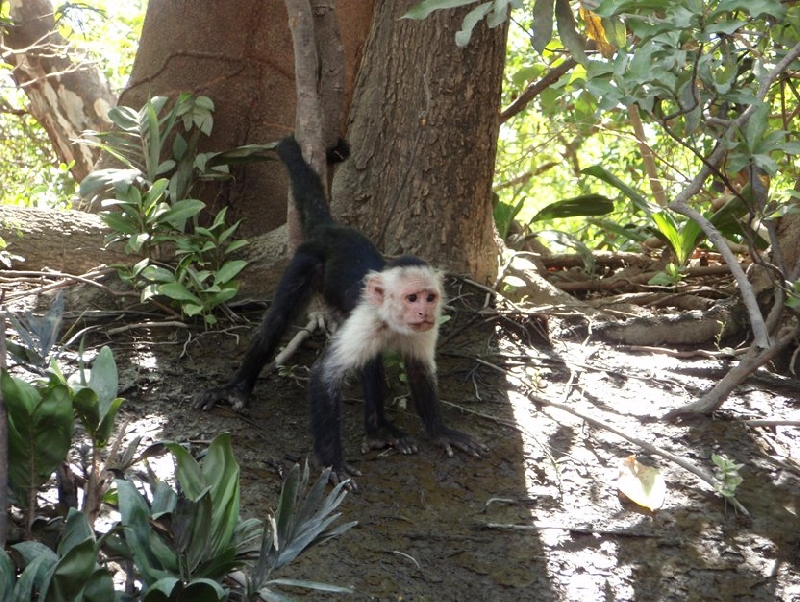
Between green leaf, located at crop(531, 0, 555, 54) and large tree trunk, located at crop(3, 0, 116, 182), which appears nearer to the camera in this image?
green leaf, located at crop(531, 0, 555, 54)

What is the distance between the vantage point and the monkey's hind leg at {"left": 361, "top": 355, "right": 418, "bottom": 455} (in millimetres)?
3729

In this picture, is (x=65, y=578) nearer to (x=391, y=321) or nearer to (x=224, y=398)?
(x=224, y=398)

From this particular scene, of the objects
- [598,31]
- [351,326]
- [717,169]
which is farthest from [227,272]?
[717,169]

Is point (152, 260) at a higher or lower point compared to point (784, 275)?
lower

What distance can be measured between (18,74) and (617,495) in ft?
19.9

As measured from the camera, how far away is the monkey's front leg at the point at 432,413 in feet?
12.1

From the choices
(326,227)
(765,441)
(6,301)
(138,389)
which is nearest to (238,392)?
(138,389)

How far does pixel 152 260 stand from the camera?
445cm

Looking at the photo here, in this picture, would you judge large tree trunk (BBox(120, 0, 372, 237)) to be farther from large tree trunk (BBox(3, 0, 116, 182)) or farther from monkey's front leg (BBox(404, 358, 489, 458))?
large tree trunk (BBox(3, 0, 116, 182))

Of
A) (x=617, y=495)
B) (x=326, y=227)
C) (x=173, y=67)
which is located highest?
(x=173, y=67)

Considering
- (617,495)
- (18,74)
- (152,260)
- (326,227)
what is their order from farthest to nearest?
1. (18,74)
2. (152,260)
3. (326,227)
4. (617,495)

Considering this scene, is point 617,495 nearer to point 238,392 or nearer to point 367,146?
point 238,392

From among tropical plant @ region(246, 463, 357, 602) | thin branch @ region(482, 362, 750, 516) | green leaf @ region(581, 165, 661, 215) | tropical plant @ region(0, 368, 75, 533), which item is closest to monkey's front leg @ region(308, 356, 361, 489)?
thin branch @ region(482, 362, 750, 516)

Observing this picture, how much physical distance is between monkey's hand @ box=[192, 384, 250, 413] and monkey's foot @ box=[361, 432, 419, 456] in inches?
21.9
